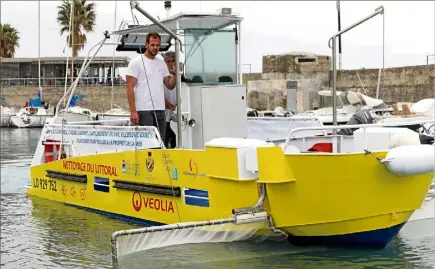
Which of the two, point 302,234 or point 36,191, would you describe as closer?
point 302,234

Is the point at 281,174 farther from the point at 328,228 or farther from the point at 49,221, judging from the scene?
the point at 49,221

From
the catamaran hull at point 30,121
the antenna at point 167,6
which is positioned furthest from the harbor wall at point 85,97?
the antenna at point 167,6

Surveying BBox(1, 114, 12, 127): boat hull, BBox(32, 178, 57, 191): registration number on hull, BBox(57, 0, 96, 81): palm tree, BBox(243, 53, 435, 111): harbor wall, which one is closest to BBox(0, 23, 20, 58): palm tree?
BBox(57, 0, 96, 81): palm tree

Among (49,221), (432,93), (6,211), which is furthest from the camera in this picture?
(432,93)

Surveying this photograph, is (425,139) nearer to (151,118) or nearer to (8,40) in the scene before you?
(151,118)

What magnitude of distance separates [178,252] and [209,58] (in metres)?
3.00

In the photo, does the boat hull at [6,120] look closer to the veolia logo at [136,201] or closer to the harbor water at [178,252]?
the harbor water at [178,252]

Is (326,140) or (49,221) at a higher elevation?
(326,140)

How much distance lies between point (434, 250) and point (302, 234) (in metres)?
1.70

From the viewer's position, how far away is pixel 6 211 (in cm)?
1216

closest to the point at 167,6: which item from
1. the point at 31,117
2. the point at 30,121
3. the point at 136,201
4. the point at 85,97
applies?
the point at 136,201

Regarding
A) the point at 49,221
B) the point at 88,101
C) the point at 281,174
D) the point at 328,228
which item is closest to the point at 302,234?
the point at 328,228

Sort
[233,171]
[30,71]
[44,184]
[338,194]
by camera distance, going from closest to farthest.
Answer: [338,194] → [233,171] → [44,184] → [30,71]

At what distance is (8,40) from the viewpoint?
75.8 metres
